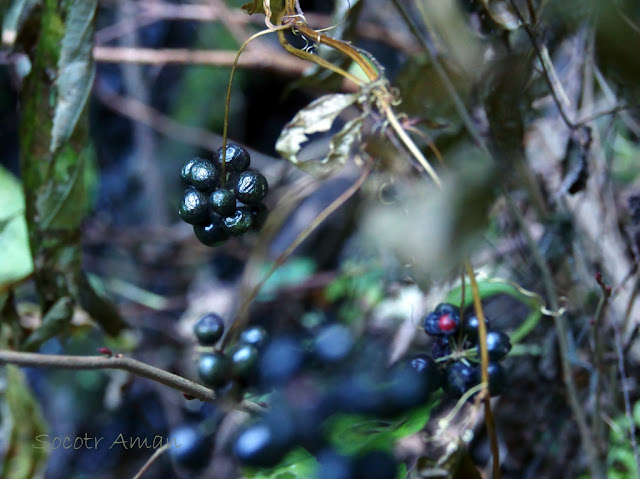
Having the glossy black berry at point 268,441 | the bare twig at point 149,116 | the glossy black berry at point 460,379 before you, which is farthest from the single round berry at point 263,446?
the bare twig at point 149,116

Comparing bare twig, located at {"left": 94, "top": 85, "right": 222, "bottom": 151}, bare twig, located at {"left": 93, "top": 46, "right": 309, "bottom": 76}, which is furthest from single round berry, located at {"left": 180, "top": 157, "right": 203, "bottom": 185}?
bare twig, located at {"left": 94, "top": 85, "right": 222, "bottom": 151}

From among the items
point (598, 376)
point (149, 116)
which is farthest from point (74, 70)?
point (149, 116)

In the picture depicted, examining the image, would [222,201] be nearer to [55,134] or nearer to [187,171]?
[187,171]

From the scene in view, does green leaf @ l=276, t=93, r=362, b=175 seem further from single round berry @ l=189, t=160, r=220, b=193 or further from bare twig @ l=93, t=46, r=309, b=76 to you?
bare twig @ l=93, t=46, r=309, b=76

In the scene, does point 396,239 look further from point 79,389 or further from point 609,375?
point 79,389

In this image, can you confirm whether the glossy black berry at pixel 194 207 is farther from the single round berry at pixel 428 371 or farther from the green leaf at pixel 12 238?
the green leaf at pixel 12 238

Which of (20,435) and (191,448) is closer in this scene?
(191,448)
